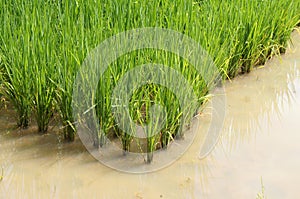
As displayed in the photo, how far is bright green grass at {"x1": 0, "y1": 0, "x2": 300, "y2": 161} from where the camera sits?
239cm

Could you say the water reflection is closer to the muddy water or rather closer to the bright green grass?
the muddy water

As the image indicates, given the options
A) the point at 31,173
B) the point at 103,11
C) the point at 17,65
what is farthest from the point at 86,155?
the point at 103,11

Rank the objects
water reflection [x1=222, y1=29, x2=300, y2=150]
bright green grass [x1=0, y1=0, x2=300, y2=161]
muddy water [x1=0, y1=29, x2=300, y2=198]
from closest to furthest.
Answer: muddy water [x1=0, y1=29, x2=300, y2=198]
bright green grass [x1=0, y1=0, x2=300, y2=161]
water reflection [x1=222, y1=29, x2=300, y2=150]

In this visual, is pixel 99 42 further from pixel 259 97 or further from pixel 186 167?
pixel 259 97

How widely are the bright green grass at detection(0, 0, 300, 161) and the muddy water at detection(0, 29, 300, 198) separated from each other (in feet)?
0.44

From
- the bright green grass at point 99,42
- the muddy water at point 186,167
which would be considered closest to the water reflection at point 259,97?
the muddy water at point 186,167

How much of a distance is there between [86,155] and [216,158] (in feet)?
1.94

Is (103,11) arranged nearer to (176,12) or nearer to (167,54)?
(176,12)

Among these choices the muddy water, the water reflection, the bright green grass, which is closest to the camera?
the muddy water

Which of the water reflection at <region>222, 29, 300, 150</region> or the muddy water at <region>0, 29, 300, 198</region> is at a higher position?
the water reflection at <region>222, 29, 300, 150</region>

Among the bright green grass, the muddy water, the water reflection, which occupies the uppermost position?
the bright green grass

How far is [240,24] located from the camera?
3109mm

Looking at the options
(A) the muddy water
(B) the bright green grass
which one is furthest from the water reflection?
(B) the bright green grass

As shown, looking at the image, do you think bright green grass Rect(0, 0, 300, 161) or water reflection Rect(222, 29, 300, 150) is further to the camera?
water reflection Rect(222, 29, 300, 150)
